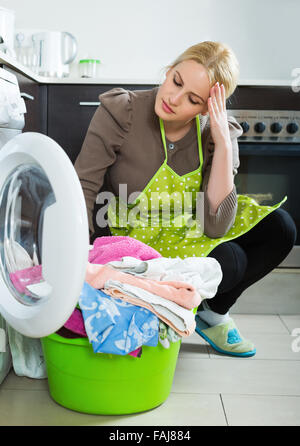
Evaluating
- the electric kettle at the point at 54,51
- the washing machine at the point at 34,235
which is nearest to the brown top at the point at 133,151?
the washing machine at the point at 34,235

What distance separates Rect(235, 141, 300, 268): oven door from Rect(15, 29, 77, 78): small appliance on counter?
2.85 feet

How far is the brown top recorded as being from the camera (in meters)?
1.60

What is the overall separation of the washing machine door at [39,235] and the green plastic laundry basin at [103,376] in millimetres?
155

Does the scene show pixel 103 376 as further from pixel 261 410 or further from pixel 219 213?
pixel 219 213

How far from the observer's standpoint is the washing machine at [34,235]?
3.43 ft

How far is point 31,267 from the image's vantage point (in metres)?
1.26

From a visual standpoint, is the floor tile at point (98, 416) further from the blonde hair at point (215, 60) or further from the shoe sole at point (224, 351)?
the blonde hair at point (215, 60)

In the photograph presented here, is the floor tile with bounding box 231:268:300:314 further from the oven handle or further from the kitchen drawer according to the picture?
the kitchen drawer

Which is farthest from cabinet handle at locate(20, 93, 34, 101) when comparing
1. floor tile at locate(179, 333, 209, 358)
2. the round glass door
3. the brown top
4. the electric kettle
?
floor tile at locate(179, 333, 209, 358)

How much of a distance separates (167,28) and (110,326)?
1.77 metres

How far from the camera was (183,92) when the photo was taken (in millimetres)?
1506

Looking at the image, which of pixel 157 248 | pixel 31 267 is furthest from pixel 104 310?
pixel 157 248

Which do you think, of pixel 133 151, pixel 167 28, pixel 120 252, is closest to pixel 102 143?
pixel 133 151
